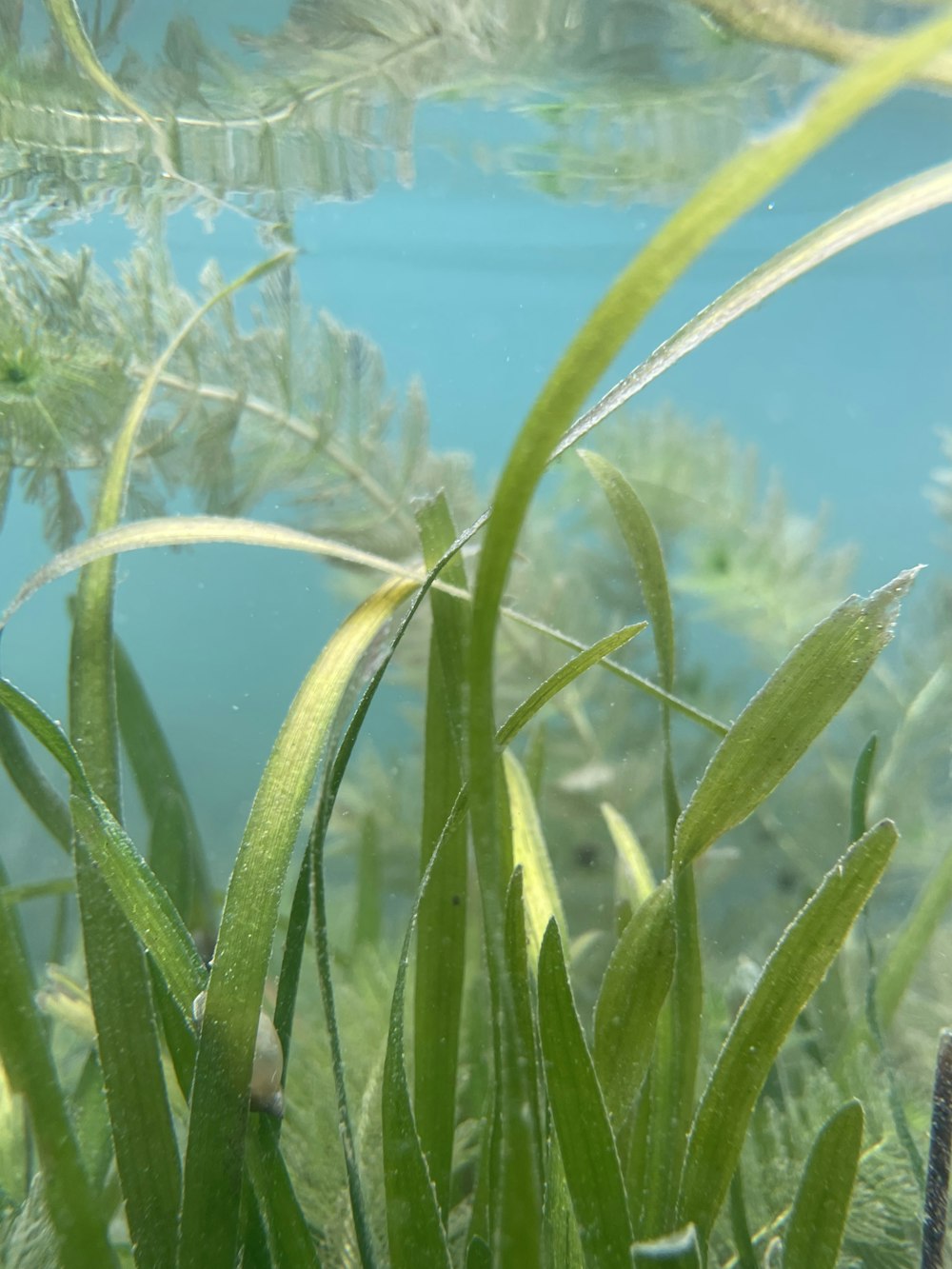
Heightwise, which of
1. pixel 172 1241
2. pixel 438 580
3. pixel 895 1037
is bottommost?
pixel 895 1037

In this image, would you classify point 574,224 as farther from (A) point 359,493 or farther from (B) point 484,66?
(A) point 359,493

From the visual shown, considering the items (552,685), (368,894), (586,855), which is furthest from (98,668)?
(586,855)

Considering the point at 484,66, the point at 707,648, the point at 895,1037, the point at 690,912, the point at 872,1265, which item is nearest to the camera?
the point at 690,912

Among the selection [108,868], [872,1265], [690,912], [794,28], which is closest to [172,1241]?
[108,868]

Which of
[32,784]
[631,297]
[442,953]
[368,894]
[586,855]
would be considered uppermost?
[631,297]

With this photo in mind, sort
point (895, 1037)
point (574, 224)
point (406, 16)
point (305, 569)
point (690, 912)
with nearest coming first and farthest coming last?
point (690, 912) < point (895, 1037) < point (406, 16) < point (305, 569) < point (574, 224)

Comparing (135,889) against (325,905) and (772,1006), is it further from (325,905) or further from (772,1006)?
(772,1006)

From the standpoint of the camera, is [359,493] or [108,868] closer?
[108,868]

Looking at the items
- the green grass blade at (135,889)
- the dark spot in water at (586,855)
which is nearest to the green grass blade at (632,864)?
the green grass blade at (135,889)
